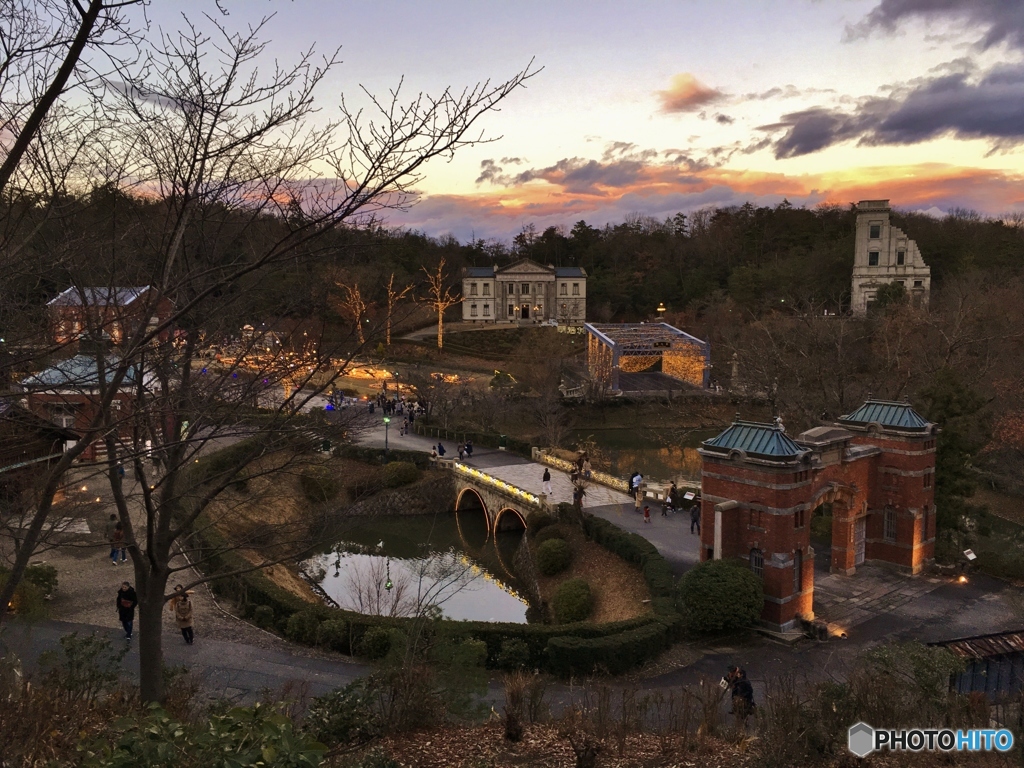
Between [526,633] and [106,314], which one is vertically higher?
[106,314]

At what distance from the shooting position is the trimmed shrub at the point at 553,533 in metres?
25.9

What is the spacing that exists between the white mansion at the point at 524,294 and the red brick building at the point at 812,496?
60296 millimetres

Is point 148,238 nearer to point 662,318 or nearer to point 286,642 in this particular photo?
point 286,642

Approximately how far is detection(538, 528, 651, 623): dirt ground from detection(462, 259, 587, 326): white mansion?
57851 mm

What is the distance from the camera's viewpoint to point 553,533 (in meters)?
26.2

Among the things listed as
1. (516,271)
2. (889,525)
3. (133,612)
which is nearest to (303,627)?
(133,612)

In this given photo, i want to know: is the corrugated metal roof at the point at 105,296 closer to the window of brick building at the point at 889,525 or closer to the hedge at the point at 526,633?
the hedge at the point at 526,633

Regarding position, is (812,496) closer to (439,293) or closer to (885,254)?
(439,293)

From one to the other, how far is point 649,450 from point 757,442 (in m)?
27.1

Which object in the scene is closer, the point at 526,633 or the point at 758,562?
the point at 526,633

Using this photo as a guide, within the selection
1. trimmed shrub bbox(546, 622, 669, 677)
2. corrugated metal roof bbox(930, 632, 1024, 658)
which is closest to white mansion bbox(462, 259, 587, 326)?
trimmed shrub bbox(546, 622, 669, 677)

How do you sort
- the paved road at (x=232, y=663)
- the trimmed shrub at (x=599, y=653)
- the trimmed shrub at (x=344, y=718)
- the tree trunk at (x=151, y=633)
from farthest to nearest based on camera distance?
the trimmed shrub at (x=599, y=653) → the paved road at (x=232, y=663) → the tree trunk at (x=151, y=633) → the trimmed shrub at (x=344, y=718)

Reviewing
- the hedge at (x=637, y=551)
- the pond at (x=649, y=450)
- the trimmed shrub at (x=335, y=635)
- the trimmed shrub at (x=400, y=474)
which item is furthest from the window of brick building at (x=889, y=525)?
the trimmed shrub at (x=400, y=474)

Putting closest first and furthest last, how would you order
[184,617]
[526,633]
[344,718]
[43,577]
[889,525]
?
[344,718] < [184,617] < [526,633] < [43,577] < [889,525]
